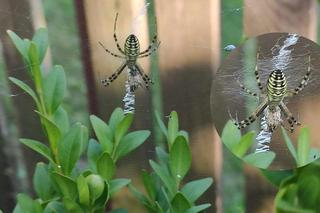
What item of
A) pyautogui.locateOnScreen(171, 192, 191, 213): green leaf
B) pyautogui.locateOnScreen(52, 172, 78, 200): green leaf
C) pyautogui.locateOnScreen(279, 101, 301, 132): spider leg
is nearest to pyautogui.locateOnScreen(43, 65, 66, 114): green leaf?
pyautogui.locateOnScreen(52, 172, 78, 200): green leaf

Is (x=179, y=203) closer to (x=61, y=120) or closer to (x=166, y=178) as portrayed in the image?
(x=166, y=178)

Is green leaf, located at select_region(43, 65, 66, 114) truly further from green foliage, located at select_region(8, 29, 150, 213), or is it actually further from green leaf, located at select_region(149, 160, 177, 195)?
green leaf, located at select_region(149, 160, 177, 195)

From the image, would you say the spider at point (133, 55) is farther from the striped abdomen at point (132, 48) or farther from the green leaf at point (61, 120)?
the green leaf at point (61, 120)

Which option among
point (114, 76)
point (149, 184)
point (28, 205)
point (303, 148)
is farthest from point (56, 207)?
point (303, 148)

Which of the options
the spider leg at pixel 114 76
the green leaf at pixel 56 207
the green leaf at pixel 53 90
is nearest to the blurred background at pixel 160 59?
the spider leg at pixel 114 76

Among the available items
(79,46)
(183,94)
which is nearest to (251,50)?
(183,94)
